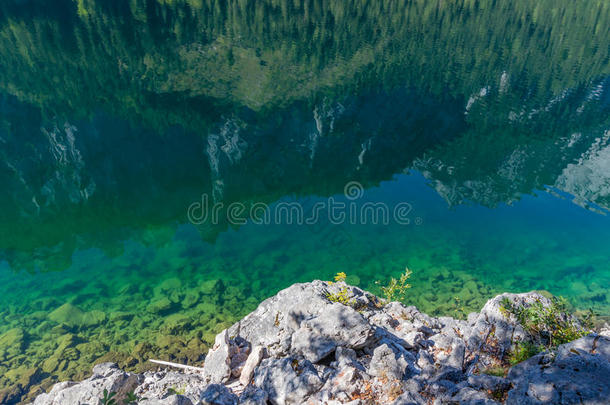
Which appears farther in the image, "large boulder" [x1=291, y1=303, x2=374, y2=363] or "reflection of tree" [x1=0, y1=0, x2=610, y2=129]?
"reflection of tree" [x1=0, y1=0, x2=610, y2=129]

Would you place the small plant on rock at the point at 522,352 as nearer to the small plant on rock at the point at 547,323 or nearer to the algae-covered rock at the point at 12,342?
the small plant on rock at the point at 547,323

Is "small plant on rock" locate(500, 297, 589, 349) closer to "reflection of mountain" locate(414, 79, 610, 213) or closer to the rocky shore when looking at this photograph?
the rocky shore

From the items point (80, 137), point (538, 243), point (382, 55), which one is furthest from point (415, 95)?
point (80, 137)

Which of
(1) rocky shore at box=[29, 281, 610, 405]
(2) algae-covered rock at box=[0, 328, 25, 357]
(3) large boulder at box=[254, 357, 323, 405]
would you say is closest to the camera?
(1) rocky shore at box=[29, 281, 610, 405]

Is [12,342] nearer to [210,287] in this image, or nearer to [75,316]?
[75,316]

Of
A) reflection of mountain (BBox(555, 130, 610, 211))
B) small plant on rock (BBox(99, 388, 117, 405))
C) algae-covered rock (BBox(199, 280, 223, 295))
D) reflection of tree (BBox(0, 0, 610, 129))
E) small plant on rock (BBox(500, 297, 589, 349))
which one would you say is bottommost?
reflection of mountain (BBox(555, 130, 610, 211))

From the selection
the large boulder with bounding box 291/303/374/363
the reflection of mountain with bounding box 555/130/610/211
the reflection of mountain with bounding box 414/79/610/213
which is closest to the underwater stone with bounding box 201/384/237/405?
the large boulder with bounding box 291/303/374/363
